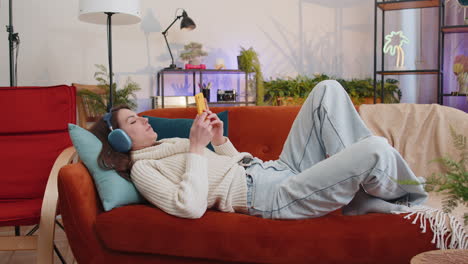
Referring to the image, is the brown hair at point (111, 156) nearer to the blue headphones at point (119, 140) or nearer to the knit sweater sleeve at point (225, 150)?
the blue headphones at point (119, 140)

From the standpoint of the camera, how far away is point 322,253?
4.87 ft

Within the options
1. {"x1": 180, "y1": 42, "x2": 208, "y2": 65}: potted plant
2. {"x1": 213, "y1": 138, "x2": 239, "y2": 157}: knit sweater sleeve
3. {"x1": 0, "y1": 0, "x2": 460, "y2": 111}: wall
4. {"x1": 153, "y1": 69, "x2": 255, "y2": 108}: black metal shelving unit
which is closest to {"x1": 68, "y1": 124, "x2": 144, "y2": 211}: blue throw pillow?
{"x1": 213, "y1": 138, "x2": 239, "y2": 157}: knit sweater sleeve

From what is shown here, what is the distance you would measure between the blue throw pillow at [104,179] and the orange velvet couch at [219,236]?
0.03 meters

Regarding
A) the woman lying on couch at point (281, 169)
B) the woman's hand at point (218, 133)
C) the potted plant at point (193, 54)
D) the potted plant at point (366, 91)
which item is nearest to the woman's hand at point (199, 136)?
the woman lying on couch at point (281, 169)

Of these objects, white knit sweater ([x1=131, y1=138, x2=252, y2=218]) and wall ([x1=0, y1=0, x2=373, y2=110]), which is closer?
white knit sweater ([x1=131, y1=138, x2=252, y2=218])

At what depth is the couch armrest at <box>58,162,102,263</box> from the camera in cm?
162

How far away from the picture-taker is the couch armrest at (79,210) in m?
1.62

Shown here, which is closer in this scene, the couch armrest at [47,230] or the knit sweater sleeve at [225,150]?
the couch armrest at [47,230]

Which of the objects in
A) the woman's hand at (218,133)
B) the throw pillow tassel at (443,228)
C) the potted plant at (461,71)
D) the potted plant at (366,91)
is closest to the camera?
the throw pillow tassel at (443,228)

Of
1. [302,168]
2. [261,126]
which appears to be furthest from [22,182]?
[302,168]

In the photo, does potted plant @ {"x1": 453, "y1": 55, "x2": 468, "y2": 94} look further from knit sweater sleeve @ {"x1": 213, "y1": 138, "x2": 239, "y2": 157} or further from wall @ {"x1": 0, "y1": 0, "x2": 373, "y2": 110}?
knit sweater sleeve @ {"x1": 213, "y1": 138, "x2": 239, "y2": 157}

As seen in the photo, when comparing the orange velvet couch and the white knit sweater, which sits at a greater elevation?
the white knit sweater

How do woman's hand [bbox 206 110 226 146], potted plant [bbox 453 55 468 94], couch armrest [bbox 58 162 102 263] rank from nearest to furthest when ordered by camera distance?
couch armrest [bbox 58 162 102 263] < woman's hand [bbox 206 110 226 146] < potted plant [bbox 453 55 468 94]

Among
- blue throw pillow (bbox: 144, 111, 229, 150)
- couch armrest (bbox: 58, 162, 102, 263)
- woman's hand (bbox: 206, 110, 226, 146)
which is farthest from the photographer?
blue throw pillow (bbox: 144, 111, 229, 150)
